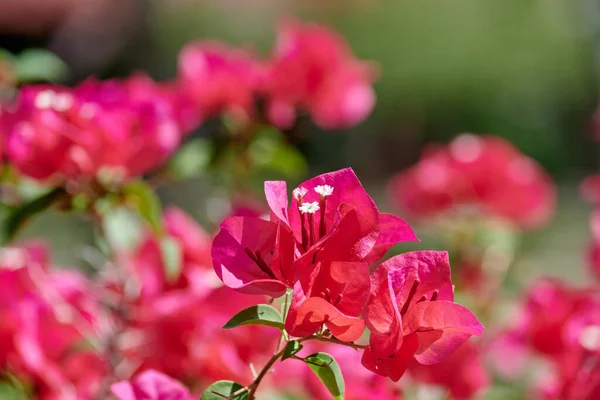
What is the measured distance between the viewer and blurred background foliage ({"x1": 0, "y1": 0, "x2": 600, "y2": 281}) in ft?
20.6

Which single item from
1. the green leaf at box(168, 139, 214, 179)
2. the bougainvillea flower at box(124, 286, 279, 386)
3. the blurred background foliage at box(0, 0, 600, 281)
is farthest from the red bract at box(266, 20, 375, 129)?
the blurred background foliage at box(0, 0, 600, 281)

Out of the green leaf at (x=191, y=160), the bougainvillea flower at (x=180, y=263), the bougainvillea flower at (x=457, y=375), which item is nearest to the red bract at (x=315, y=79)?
the green leaf at (x=191, y=160)

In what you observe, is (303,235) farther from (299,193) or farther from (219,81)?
(219,81)

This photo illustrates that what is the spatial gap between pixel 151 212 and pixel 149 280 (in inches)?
4.8

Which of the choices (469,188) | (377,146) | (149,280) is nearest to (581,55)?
(377,146)

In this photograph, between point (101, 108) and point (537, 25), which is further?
point (537, 25)

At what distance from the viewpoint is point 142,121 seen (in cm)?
76

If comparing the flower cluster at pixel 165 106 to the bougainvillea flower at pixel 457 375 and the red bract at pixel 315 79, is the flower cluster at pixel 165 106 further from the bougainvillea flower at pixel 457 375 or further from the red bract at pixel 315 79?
the bougainvillea flower at pixel 457 375

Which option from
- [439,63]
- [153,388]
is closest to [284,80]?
[153,388]

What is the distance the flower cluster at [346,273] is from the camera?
0.42m

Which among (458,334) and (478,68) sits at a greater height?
(458,334)

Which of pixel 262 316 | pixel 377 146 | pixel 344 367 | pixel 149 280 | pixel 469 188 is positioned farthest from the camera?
pixel 377 146

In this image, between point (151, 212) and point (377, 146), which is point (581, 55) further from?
point (151, 212)

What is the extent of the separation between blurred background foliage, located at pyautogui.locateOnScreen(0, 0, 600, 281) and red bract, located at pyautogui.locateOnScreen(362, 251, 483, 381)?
4.95m
